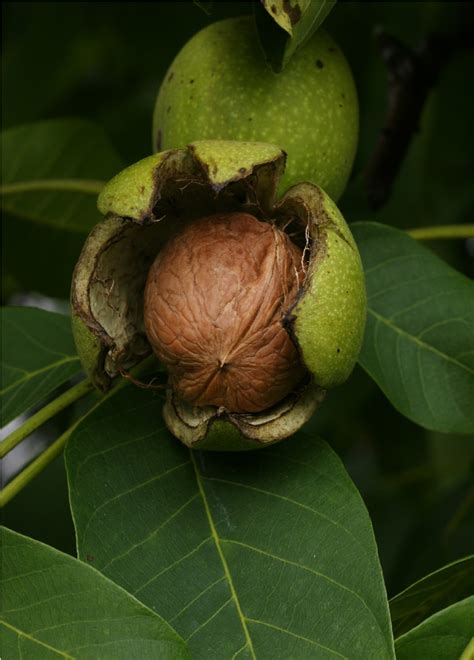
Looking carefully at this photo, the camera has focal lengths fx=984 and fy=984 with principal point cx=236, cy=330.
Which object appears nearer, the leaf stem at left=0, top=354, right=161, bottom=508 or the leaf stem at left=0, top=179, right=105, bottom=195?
the leaf stem at left=0, top=354, right=161, bottom=508

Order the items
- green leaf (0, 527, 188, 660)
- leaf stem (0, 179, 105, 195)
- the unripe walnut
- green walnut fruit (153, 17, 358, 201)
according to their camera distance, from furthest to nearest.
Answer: leaf stem (0, 179, 105, 195) → green walnut fruit (153, 17, 358, 201) → the unripe walnut → green leaf (0, 527, 188, 660)

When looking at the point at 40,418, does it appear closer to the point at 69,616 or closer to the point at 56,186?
the point at 69,616

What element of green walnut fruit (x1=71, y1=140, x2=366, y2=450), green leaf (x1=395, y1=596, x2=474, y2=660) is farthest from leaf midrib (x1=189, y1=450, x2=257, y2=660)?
green leaf (x1=395, y1=596, x2=474, y2=660)

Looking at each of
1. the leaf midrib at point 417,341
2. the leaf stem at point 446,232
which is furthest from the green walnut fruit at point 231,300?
the leaf stem at point 446,232

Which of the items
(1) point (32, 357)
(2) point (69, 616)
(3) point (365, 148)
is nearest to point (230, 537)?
(2) point (69, 616)

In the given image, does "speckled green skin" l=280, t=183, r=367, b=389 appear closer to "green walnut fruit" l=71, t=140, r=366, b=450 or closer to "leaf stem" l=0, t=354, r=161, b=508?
"green walnut fruit" l=71, t=140, r=366, b=450

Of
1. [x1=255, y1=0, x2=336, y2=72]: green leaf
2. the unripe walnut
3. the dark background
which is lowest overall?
the dark background
